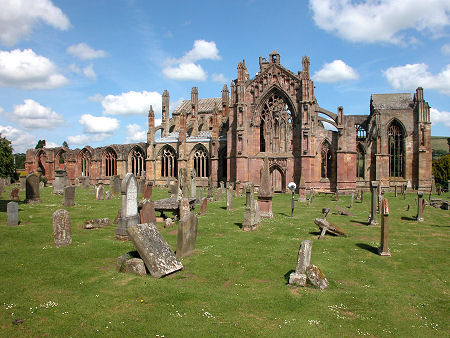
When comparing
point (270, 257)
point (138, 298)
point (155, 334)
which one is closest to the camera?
point (155, 334)

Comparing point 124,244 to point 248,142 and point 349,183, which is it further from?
point 349,183

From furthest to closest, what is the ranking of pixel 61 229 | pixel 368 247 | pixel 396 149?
pixel 396 149 → pixel 368 247 → pixel 61 229

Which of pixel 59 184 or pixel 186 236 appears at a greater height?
pixel 59 184

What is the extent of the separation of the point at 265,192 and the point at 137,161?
3348 cm

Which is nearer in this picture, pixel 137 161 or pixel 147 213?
pixel 147 213

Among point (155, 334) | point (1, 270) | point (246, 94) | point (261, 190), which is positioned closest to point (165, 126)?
point (246, 94)

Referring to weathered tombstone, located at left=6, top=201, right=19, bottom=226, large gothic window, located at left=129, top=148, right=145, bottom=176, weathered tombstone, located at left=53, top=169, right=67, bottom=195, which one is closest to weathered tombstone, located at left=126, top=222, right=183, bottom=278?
weathered tombstone, located at left=6, top=201, right=19, bottom=226

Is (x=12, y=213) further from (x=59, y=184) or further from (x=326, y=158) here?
(x=326, y=158)

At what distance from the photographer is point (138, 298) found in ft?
21.5

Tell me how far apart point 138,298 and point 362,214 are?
16244 mm

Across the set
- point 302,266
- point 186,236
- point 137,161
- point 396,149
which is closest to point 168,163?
point 137,161

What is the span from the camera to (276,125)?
35656 mm

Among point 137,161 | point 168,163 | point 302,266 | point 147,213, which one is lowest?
point 302,266

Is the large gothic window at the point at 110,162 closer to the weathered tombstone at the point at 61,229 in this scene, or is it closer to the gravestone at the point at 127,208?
the gravestone at the point at 127,208
